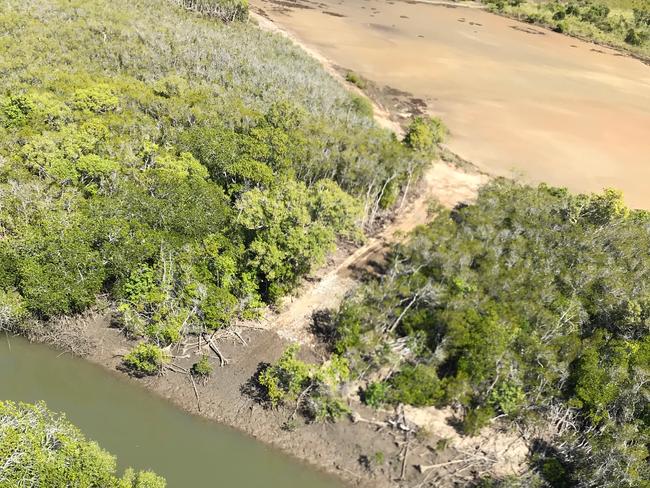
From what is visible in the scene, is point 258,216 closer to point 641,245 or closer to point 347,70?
point 641,245

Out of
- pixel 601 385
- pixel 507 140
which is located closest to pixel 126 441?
pixel 601 385

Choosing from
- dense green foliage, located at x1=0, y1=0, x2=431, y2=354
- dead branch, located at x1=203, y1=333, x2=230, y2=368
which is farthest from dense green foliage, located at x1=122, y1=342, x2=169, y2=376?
dead branch, located at x1=203, y1=333, x2=230, y2=368

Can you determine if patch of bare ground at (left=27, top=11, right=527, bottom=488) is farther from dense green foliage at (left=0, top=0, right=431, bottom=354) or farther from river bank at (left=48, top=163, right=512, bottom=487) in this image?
dense green foliage at (left=0, top=0, right=431, bottom=354)

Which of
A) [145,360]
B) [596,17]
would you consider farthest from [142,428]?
[596,17]

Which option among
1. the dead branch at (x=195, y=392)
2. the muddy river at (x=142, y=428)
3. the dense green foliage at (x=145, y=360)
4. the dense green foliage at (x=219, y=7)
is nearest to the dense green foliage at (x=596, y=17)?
the dense green foliage at (x=219, y=7)

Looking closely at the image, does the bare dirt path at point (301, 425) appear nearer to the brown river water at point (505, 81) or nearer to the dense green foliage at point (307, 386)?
the dense green foliage at point (307, 386)

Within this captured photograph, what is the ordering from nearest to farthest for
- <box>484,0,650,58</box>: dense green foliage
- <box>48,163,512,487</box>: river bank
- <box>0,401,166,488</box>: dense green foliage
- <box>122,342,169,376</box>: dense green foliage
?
<box>0,401,166,488</box>: dense green foliage → <box>48,163,512,487</box>: river bank → <box>122,342,169,376</box>: dense green foliage → <box>484,0,650,58</box>: dense green foliage

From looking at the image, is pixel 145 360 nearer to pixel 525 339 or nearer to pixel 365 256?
pixel 365 256
